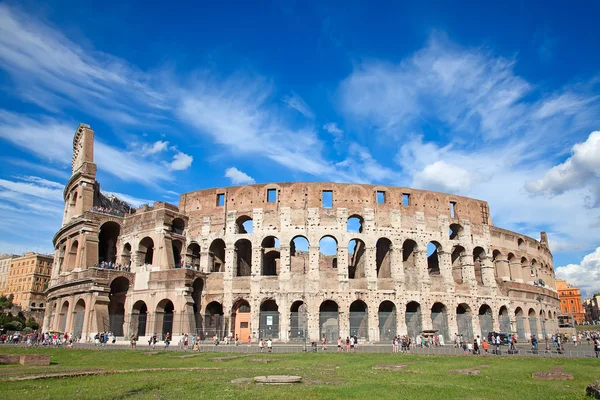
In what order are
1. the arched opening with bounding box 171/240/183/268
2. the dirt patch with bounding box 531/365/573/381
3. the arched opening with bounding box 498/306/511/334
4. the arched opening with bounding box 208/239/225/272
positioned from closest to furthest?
the dirt patch with bounding box 531/365/573/381
the arched opening with bounding box 208/239/225/272
the arched opening with bounding box 171/240/183/268
the arched opening with bounding box 498/306/511/334

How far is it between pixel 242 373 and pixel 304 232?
780 inches

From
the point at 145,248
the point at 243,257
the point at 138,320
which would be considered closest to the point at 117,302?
the point at 138,320

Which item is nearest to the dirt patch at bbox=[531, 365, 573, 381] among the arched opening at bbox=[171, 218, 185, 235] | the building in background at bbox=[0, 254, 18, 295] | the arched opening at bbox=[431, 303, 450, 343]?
the arched opening at bbox=[431, 303, 450, 343]

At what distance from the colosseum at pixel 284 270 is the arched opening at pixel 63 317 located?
111 millimetres

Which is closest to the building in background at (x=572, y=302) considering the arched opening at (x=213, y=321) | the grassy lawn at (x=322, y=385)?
the arched opening at (x=213, y=321)

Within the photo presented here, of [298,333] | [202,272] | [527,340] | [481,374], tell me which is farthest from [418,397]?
[527,340]

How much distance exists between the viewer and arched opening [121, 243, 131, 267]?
35.9m

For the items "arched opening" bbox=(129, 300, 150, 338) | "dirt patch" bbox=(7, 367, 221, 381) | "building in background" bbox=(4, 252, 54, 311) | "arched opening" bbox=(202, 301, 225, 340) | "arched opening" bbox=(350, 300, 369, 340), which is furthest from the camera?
"building in background" bbox=(4, 252, 54, 311)

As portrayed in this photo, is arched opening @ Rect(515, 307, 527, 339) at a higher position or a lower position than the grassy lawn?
higher

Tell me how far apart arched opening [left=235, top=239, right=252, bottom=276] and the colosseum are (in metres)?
0.15

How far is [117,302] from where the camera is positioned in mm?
34438

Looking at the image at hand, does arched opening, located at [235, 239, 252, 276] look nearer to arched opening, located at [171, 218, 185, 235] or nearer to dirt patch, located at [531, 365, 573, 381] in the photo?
arched opening, located at [171, 218, 185, 235]

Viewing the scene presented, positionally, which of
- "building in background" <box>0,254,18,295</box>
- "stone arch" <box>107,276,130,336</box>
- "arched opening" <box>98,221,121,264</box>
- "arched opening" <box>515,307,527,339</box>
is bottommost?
"arched opening" <box>515,307,527,339</box>

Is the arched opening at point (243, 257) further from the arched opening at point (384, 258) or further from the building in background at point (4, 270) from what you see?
the building in background at point (4, 270)
